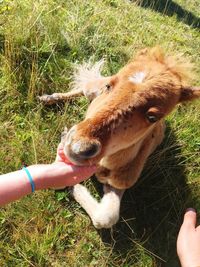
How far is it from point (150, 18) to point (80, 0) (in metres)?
1.97

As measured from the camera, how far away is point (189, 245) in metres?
3.22

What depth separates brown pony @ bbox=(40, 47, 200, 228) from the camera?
3.48 metres

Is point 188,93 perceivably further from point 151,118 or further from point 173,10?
point 173,10

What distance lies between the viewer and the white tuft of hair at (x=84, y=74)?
18.7 ft

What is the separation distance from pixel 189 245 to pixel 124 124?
1.11 meters

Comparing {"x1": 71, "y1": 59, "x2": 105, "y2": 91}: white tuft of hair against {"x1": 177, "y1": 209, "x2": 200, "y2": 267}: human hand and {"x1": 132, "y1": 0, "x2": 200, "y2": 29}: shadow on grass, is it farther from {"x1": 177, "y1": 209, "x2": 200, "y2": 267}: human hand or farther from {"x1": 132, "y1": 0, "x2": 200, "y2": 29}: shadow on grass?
{"x1": 132, "y1": 0, "x2": 200, "y2": 29}: shadow on grass

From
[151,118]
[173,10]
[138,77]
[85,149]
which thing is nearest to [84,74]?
[138,77]

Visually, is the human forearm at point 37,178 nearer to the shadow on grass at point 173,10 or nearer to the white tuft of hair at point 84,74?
the white tuft of hair at point 84,74

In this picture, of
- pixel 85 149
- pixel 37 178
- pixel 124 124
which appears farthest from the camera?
pixel 124 124

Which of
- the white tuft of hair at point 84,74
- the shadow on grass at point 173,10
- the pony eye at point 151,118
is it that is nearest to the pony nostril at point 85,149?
the pony eye at point 151,118

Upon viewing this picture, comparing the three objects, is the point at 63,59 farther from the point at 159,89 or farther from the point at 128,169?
the point at 159,89

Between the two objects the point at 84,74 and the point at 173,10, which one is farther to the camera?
the point at 173,10

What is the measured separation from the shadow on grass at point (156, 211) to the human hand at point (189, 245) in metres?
1.40

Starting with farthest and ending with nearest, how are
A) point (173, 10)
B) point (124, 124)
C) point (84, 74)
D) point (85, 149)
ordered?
1. point (173, 10)
2. point (84, 74)
3. point (124, 124)
4. point (85, 149)
